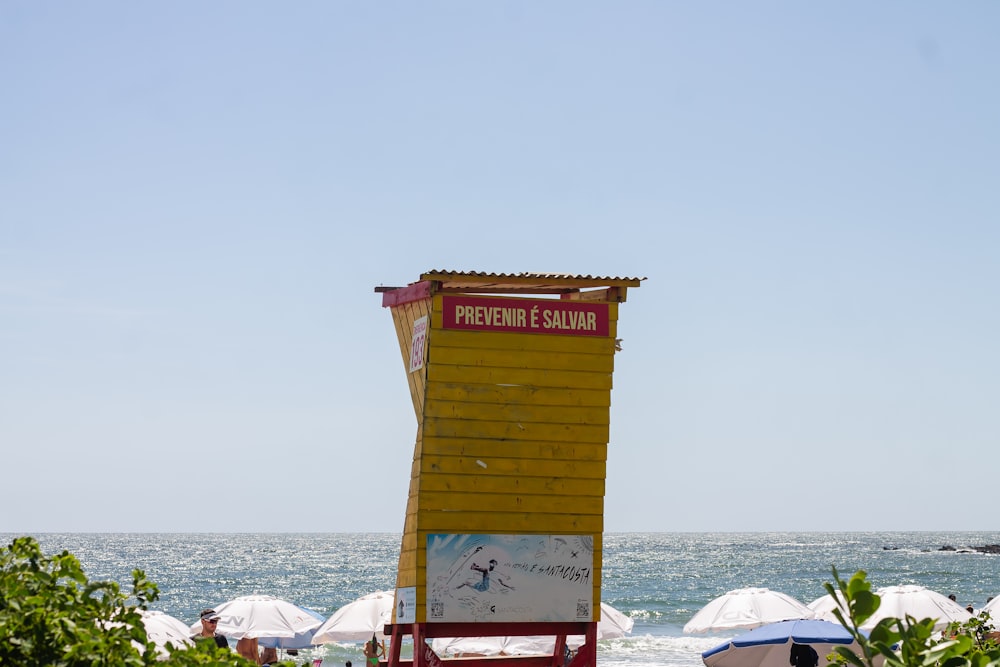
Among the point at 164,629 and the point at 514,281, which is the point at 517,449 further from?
the point at 164,629

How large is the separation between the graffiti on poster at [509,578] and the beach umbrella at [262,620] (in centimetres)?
940

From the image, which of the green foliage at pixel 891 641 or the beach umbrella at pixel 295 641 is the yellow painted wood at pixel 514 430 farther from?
the beach umbrella at pixel 295 641

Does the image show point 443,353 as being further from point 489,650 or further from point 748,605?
point 748,605

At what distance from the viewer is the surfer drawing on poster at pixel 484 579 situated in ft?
42.5

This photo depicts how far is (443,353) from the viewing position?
504 inches

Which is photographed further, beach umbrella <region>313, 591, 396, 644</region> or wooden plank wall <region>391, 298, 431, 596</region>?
beach umbrella <region>313, 591, 396, 644</region>

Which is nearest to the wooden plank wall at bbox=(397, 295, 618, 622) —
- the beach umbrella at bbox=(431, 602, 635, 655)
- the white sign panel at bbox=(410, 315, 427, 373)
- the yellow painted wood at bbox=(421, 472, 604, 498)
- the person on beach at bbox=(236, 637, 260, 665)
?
the yellow painted wood at bbox=(421, 472, 604, 498)

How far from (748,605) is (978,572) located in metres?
84.7

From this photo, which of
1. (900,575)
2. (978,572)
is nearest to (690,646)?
(900,575)

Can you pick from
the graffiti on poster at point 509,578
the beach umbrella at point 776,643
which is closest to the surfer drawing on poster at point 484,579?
the graffiti on poster at point 509,578

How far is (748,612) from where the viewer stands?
2216cm

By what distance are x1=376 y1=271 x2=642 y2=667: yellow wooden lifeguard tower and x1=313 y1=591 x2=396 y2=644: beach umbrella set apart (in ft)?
26.8

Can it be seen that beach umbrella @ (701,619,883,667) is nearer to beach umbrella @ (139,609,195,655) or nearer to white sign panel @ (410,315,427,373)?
white sign panel @ (410,315,427,373)

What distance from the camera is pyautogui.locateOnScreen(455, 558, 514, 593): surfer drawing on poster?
13.0 metres
